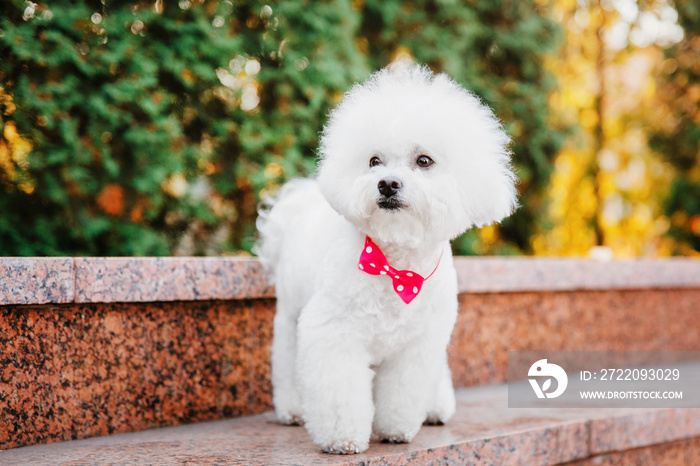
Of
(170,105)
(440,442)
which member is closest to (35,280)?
(440,442)

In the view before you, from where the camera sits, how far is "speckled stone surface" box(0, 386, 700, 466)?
7.87 ft

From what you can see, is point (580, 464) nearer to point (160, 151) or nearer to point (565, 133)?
point (160, 151)

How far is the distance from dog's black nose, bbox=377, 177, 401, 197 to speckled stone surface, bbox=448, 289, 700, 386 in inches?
75.8

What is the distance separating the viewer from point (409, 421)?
2.56 metres

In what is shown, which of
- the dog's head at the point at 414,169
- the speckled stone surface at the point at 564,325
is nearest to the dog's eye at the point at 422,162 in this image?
the dog's head at the point at 414,169

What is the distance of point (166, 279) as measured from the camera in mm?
2943

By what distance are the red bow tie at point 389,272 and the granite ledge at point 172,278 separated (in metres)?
0.96

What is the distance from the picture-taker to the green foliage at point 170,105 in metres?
3.75

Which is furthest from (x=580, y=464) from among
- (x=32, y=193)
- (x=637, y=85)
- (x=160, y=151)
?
(x=637, y=85)

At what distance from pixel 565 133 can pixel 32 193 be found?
465 cm

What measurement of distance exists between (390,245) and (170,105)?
8.09 ft

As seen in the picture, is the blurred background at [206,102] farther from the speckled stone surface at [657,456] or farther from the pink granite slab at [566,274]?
the speckled stone surface at [657,456]

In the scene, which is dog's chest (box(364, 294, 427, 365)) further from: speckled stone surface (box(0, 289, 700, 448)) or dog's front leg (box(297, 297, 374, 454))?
speckled stone surface (box(0, 289, 700, 448))

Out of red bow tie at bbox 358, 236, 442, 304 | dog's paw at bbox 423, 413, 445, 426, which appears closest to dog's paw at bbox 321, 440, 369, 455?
red bow tie at bbox 358, 236, 442, 304
